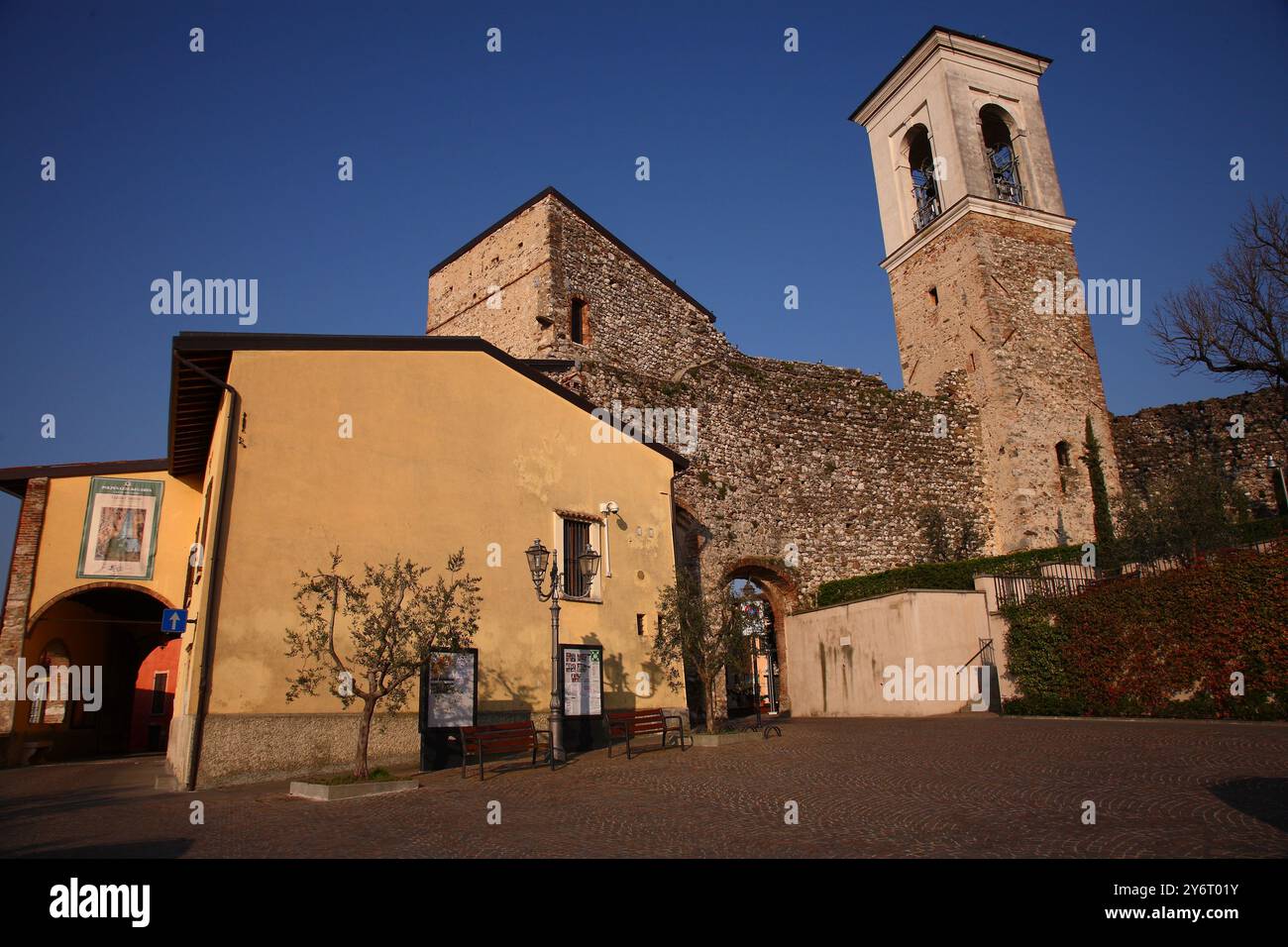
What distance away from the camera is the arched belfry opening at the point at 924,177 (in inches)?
1213

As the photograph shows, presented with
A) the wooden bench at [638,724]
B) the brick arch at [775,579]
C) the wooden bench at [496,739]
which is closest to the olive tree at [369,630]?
the wooden bench at [496,739]

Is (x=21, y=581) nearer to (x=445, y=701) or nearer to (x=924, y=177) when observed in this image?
(x=445, y=701)

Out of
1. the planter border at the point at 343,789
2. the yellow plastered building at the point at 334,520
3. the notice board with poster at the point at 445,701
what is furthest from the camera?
the notice board with poster at the point at 445,701

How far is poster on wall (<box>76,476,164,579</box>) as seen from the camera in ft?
55.3

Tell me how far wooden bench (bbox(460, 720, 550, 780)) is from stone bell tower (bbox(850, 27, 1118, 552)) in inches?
794

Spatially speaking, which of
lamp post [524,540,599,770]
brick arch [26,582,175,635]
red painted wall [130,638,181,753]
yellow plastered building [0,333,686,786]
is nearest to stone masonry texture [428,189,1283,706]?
yellow plastered building [0,333,686,786]

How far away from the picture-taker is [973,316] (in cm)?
2786

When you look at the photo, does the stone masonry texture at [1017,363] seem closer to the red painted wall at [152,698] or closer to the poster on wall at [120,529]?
A: the poster on wall at [120,529]

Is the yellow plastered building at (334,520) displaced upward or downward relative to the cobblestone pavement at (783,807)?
upward

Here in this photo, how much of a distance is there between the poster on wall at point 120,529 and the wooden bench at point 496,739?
10385 mm

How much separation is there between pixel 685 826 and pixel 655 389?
52.7 ft

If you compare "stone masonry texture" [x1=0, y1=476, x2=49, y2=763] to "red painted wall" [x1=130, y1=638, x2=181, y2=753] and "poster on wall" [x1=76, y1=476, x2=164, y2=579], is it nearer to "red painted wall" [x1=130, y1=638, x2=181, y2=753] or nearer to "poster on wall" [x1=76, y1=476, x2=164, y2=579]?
"poster on wall" [x1=76, y1=476, x2=164, y2=579]

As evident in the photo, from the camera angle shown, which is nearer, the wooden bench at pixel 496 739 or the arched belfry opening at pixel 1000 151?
the wooden bench at pixel 496 739
